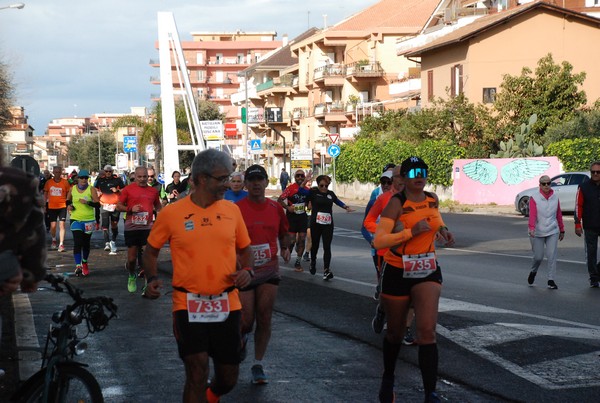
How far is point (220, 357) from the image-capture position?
6.27 metres

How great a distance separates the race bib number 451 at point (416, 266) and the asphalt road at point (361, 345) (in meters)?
1.02

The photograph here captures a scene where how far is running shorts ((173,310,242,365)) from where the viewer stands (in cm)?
615

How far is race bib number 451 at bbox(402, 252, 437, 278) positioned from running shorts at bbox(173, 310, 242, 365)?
5.09ft

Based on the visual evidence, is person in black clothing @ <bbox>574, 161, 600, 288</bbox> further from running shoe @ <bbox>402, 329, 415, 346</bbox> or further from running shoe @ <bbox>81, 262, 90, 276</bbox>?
running shoe @ <bbox>81, 262, 90, 276</bbox>

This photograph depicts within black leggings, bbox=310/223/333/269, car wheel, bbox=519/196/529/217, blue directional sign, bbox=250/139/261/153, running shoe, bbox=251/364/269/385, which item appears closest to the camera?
running shoe, bbox=251/364/269/385

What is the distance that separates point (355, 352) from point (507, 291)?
19.4 ft

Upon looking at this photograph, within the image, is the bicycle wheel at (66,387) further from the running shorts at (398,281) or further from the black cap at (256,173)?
the black cap at (256,173)

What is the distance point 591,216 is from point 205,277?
432 inches

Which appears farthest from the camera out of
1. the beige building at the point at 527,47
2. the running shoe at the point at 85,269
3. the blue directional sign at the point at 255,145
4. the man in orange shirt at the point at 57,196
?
the blue directional sign at the point at 255,145

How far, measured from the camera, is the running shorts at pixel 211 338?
6.15 metres

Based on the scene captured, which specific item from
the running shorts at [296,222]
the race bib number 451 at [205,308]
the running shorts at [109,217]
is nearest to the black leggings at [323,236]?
the running shorts at [296,222]

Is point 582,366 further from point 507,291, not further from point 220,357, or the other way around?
point 507,291

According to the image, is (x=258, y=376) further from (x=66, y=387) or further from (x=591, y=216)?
(x=591, y=216)

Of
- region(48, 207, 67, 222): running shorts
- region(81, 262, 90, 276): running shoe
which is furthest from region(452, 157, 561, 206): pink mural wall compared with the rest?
region(81, 262, 90, 276): running shoe
